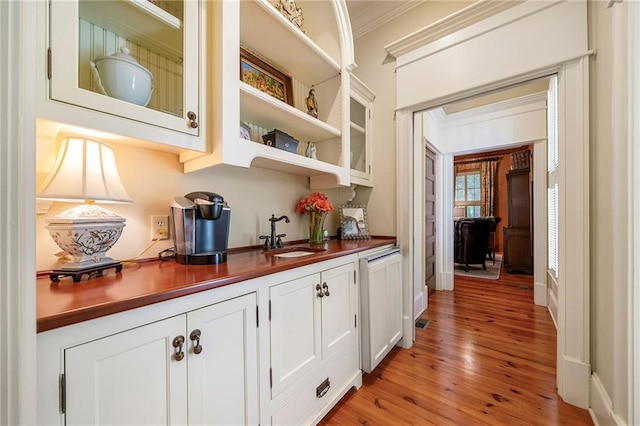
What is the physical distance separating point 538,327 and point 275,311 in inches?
110

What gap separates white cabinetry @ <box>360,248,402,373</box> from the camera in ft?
5.50

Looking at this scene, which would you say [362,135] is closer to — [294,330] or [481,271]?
[294,330]

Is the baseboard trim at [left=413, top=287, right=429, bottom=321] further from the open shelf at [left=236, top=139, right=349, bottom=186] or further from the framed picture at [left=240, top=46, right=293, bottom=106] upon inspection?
the framed picture at [left=240, top=46, right=293, bottom=106]

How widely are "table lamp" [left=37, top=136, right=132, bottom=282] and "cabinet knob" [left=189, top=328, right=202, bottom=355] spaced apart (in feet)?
1.41

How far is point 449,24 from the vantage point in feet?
6.29

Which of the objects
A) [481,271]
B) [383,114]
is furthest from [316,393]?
[481,271]

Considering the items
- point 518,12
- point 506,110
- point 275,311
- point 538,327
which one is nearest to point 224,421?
point 275,311

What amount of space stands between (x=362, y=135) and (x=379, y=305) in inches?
60.2

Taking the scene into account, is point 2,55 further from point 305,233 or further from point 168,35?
point 305,233

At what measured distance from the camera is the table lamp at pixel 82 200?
0.86 meters

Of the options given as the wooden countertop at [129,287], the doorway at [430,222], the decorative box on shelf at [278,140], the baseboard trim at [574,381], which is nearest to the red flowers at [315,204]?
the decorative box on shelf at [278,140]

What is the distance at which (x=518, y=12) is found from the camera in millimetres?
1687

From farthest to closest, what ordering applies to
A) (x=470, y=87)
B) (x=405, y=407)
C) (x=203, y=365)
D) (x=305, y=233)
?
(x=305, y=233), (x=470, y=87), (x=405, y=407), (x=203, y=365)

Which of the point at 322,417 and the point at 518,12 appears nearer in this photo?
the point at 322,417
